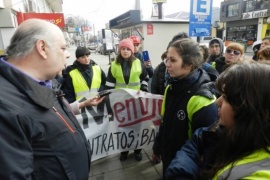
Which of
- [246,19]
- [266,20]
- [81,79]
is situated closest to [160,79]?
[81,79]

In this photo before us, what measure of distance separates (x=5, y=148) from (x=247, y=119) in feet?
3.49

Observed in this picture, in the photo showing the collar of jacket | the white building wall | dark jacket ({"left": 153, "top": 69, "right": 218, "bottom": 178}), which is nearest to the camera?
the collar of jacket

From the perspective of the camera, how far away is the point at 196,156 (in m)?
1.25

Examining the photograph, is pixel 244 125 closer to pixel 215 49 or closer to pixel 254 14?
pixel 215 49

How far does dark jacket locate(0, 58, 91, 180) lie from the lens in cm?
91

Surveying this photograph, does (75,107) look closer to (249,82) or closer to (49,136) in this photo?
(49,136)

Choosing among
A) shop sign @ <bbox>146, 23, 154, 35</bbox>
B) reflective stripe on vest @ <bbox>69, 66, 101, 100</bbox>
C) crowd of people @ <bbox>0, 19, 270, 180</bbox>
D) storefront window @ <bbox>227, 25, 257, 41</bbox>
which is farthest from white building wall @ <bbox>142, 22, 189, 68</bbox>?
storefront window @ <bbox>227, 25, 257, 41</bbox>

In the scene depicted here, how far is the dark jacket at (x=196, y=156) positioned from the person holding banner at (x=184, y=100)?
35 cm

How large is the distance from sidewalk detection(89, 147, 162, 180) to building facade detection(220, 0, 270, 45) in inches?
1099

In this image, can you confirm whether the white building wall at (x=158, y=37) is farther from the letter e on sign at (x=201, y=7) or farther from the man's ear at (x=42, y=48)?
the man's ear at (x=42, y=48)

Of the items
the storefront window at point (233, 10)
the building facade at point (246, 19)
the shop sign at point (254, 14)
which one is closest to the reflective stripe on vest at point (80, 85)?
the building facade at point (246, 19)

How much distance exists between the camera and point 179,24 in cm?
923

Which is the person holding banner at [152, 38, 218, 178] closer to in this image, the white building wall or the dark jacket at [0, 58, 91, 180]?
the dark jacket at [0, 58, 91, 180]

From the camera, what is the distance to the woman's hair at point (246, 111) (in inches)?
36.3
